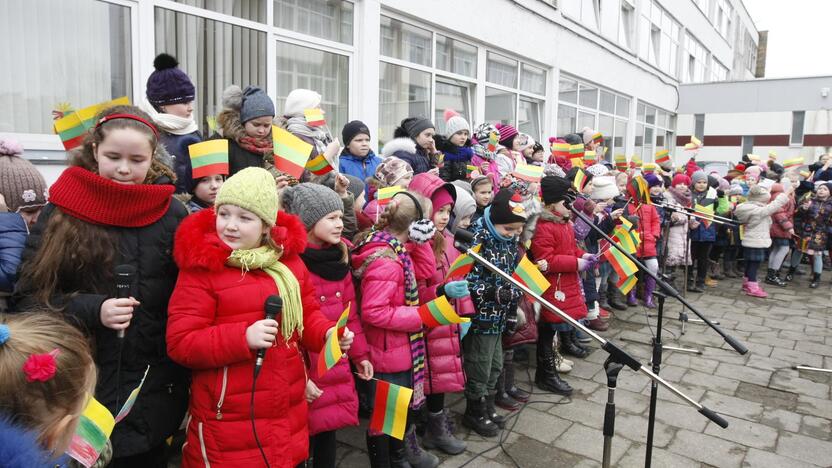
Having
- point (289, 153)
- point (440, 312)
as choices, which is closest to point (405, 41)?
point (289, 153)

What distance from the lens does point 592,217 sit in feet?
19.3

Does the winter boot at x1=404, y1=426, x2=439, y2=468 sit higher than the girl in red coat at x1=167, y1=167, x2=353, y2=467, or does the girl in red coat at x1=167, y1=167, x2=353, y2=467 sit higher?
the girl in red coat at x1=167, y1=167, x2=353, y2=467

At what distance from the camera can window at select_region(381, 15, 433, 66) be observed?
7.50m

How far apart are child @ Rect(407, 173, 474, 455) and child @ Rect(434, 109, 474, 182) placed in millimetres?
1890

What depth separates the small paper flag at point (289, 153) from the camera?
112 inches

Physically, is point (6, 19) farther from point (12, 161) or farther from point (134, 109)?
point (134, 109)

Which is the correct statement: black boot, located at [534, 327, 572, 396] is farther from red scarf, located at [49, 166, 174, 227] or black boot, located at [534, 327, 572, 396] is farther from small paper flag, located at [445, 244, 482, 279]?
red scarf, located at [49, 166, 174, 227]

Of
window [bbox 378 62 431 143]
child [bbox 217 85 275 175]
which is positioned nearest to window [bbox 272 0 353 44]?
window [bbox 378 62 431 143]

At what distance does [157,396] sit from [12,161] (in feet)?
4.66

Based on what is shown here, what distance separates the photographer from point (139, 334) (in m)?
2.04

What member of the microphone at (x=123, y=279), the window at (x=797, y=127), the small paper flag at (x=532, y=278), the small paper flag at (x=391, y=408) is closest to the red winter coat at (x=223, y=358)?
the microphone at (x=123, y=279)

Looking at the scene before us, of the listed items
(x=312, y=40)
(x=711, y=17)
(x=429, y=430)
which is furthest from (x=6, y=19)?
(x=711, y=17)

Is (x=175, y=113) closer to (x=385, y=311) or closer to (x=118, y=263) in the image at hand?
(x=118, y=263)

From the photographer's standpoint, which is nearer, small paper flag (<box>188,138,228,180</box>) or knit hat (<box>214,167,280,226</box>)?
knit hat (<box>214,167,280,226</box>)
